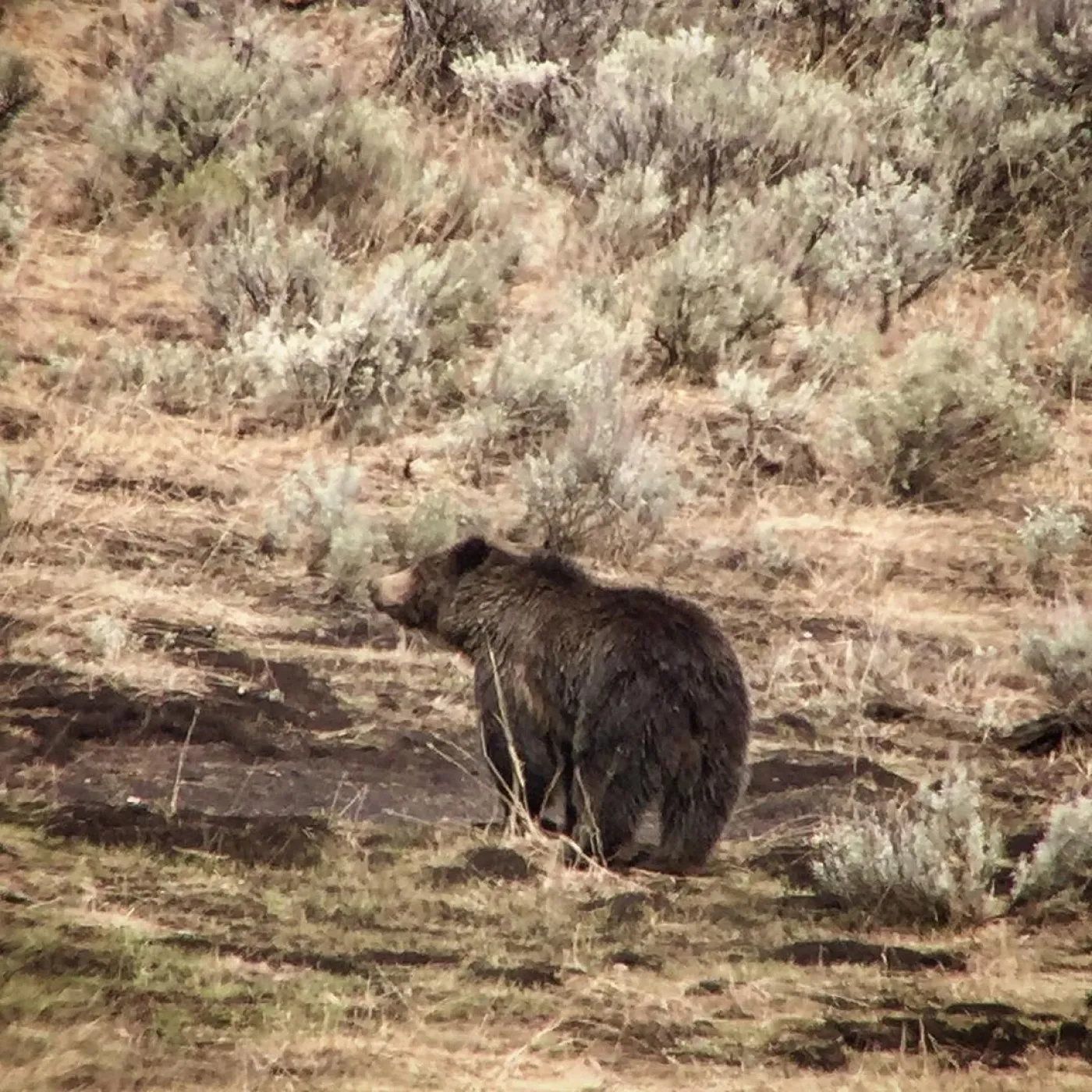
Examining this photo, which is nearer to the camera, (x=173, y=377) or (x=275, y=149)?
(x=173, y=377)

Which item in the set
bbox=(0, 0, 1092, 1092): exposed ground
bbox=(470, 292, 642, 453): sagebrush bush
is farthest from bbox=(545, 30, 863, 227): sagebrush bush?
bbox=(470, 292, 642, 453): sagebrush bush

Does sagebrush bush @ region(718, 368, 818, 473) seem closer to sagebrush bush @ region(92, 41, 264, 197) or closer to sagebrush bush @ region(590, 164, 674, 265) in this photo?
sagebrush bush @ region(590, 164, 674, 265)

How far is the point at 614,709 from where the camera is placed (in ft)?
15.4

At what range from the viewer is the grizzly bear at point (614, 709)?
4656mm

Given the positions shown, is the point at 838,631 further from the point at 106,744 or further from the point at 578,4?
the point at 578,4

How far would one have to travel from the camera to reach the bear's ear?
5.33 meters

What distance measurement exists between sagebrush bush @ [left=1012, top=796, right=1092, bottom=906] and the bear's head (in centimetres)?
183

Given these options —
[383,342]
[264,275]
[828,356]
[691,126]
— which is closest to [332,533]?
[383,342]

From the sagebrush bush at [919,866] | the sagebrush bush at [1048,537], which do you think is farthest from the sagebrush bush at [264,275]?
the sagebrush bush at [919,866]

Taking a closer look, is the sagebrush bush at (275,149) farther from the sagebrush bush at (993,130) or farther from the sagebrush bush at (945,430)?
the sagebrush bush at (993,130)

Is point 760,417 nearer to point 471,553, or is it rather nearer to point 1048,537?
point 1048,537

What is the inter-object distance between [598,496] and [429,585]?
757 mm

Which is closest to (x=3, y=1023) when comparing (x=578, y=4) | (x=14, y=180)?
(x=14, y=180)

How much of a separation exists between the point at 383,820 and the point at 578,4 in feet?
20.3
